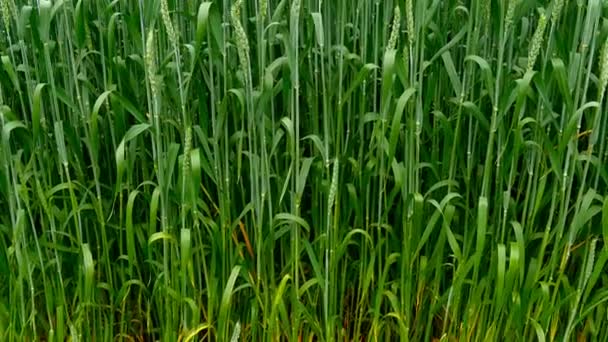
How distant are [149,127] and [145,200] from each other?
0.38 metres

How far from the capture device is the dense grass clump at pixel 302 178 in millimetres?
2176

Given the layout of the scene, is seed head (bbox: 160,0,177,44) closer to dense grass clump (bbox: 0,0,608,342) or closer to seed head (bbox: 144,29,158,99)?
seed head (bbox: 144,29,158,99)

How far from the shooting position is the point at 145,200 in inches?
96.6

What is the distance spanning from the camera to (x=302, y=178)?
2217mm

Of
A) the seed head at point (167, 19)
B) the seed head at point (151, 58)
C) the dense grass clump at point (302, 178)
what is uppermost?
the seed head at point (167, 19)

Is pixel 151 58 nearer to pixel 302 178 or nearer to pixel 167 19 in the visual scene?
pixel 167 19

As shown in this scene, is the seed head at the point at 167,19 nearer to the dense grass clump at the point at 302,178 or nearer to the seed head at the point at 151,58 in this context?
the seed head at the point at 151,58

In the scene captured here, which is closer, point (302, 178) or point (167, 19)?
point (167, 19)

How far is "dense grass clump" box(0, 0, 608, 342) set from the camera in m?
2.18

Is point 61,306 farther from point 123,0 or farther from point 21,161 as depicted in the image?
point 123,0

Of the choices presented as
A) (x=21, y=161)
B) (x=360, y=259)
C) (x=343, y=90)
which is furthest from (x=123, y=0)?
(x=360, y=259)

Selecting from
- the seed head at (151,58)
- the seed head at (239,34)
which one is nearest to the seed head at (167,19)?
the seed head at (151,58)

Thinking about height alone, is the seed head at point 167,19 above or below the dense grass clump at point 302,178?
above

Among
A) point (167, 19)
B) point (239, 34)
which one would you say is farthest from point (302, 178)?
point (167, 19)
